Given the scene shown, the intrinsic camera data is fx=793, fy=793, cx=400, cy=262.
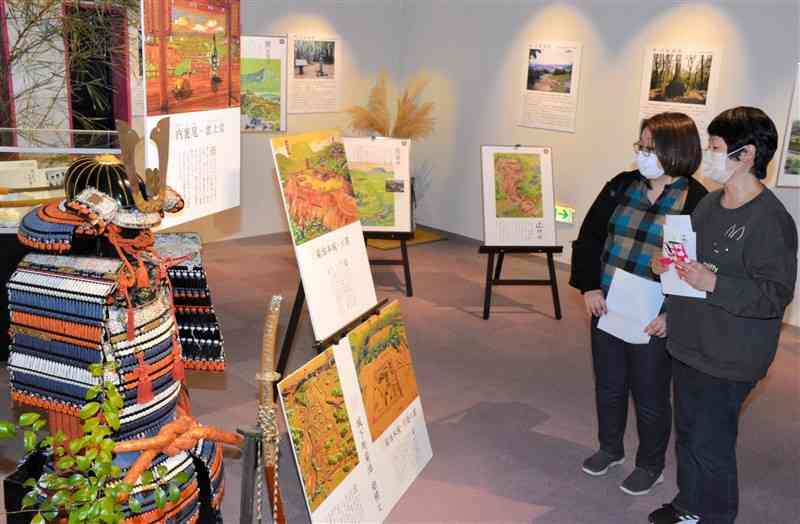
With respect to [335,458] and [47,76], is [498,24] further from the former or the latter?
[335,458]

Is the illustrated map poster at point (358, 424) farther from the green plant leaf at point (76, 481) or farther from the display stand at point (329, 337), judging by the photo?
the green plant leaf at point (76, 481)

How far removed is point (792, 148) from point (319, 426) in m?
4.41

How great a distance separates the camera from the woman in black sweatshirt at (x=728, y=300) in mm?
2611

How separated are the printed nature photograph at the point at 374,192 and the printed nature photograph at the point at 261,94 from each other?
59.3 inches

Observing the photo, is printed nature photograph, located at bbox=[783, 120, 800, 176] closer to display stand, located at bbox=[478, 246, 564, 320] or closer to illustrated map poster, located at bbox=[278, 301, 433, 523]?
display stand, located at bbox=[478, 246, 564, 320]

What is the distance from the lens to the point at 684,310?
9.34 feet

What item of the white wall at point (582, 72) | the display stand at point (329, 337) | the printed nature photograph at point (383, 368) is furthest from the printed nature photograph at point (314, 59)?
the printed nature photograph at point (383, 368)

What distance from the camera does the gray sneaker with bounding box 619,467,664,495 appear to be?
137 inches

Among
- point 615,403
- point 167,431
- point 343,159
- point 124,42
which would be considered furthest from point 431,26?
point 167,431

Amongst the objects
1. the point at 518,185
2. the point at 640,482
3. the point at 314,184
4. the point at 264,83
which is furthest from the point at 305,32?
the point at 640,482

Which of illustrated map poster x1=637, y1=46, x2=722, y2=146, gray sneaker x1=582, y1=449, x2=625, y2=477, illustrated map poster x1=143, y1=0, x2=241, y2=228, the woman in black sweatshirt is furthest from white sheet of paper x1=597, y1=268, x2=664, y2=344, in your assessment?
illustrated map poster x1=637, y1=46, x2=722, y2=146

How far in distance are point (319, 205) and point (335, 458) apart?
102 centimetres

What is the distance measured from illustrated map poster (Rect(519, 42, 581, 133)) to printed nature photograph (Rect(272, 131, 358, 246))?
3943 millimetres

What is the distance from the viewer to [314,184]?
326 cm
